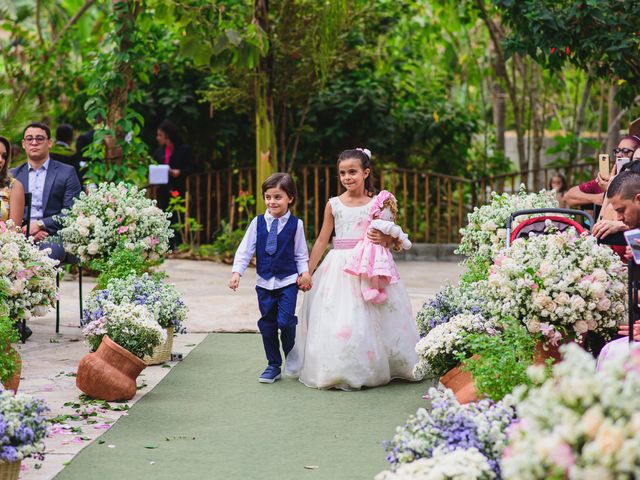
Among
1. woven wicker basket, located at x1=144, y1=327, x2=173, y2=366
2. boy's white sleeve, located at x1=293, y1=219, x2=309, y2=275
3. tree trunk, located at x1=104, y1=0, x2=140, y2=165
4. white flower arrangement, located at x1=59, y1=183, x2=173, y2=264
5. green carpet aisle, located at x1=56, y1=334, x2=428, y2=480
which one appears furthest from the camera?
tree trunk, located at x1=104, y1=0, x2=140, y2=165

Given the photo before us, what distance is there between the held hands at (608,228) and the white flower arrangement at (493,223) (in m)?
1.44

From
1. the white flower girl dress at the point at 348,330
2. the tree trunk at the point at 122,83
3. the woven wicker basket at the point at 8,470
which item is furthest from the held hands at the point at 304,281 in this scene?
the tree trunk at the point at 122,83

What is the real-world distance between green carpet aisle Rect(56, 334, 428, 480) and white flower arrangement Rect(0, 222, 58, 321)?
3.21 feet

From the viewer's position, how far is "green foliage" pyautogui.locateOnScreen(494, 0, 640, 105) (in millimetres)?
9422

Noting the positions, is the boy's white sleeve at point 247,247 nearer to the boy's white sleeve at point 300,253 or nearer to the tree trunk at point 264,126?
the boy's white sleeve at point 300,253

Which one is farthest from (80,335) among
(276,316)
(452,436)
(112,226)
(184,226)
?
(184,226)

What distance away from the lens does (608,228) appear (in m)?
5.86

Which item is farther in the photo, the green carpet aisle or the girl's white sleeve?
the girl's white sleeve

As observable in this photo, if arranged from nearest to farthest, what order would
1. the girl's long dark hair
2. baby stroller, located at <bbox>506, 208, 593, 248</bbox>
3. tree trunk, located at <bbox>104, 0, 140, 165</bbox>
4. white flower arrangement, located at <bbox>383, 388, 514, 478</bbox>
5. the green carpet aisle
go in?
white flower arrangement, located at <bbox>383, 388, 514, 478</bbox> < the green carpet aisle < baby stroller, located at <bbox>506, 208, 593, 248</bbox> < tree trunk, located at <bbox>104, 0, 140, 165</bbox> < the girl's long dark hair

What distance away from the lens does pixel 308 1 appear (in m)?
13.7

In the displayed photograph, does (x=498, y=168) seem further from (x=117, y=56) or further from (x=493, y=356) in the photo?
(x=493, y=356)

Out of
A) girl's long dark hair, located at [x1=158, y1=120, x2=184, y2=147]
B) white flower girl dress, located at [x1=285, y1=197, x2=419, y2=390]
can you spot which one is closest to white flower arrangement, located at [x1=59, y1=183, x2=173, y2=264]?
white flower girl dress, located at [x1=285, y1=197, x2=419, y2=390]

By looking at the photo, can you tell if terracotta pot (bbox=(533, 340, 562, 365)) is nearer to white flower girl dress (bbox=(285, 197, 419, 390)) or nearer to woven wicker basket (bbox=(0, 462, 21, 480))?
white flower girl dress (bbox=(285, 197, 419, 390))

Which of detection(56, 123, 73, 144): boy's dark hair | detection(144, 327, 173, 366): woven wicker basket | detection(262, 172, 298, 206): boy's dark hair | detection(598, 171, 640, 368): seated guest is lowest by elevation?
detection(144, 327, 173, 366): woven wicker basket
